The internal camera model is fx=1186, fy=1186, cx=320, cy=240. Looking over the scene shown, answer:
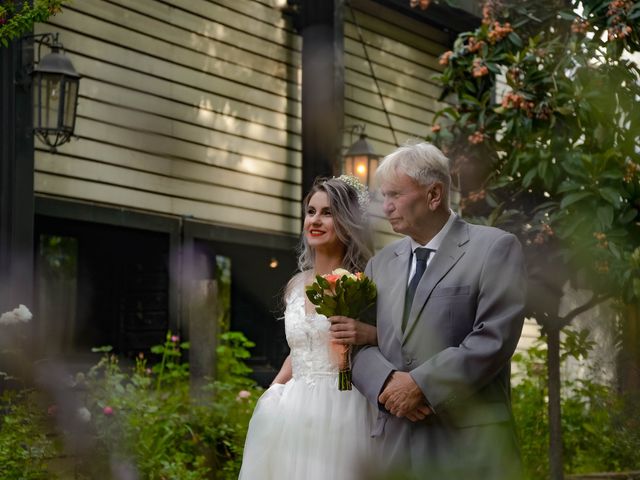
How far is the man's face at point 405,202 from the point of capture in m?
3.82

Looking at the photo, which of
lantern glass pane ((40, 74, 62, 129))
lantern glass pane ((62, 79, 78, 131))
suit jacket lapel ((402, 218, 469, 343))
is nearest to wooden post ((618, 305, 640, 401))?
lantern glass pane ((62, 79, 78, 131))

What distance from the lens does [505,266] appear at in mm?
3721

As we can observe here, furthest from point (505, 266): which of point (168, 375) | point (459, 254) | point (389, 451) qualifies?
point (168, 375)

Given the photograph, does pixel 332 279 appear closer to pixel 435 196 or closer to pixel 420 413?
pixel 435 196

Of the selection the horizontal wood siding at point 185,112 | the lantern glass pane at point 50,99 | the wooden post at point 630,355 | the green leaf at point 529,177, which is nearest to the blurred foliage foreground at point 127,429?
the horizontal wood siding at point 185,112

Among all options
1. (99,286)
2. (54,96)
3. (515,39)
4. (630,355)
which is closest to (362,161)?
(99,286)

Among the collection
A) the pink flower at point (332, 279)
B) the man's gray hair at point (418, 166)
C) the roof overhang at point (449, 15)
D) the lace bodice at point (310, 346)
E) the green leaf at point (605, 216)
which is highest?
the roof overhang at point (449, 15)

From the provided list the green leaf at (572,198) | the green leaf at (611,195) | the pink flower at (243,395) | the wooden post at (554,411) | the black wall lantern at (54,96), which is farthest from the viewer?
the pink flower at (243,395)

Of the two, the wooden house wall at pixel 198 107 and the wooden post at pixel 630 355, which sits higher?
the wooden house wall at pixel 198 107

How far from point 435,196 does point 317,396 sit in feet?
4.18

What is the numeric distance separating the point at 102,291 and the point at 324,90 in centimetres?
278

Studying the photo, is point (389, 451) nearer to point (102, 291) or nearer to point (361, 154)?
point (102, 291)

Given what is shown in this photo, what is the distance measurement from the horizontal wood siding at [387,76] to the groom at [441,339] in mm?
7029

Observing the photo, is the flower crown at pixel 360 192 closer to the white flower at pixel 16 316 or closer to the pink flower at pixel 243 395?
the white flower at pixel 16 316
